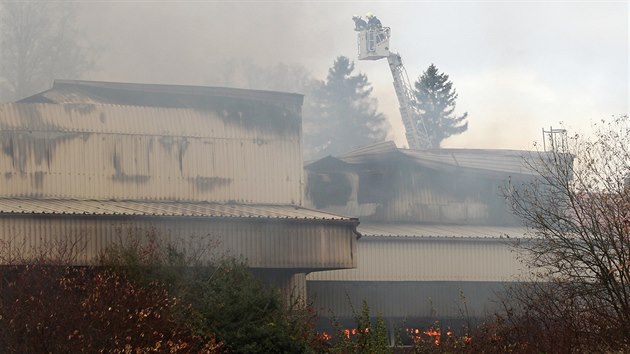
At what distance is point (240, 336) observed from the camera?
2350cm

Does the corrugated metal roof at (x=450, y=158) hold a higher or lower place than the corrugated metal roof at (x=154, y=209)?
higher

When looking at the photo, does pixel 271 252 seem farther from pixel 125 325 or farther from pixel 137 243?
pixel 125 325

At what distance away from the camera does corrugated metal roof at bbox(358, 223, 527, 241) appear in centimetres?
3959

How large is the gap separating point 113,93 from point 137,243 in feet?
30.1

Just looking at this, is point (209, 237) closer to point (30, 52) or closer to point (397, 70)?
point (30, 52)

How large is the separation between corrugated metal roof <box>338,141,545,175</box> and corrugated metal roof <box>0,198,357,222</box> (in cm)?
1134

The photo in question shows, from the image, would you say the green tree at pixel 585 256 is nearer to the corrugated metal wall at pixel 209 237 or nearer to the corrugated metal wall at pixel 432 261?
the corrugated metal wall at pixel 209 237

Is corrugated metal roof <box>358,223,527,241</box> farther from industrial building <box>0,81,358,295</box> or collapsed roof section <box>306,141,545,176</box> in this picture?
industrial building <box>0,81,358,295</box>

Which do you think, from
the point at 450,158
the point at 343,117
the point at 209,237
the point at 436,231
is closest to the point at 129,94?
the point at 209,237

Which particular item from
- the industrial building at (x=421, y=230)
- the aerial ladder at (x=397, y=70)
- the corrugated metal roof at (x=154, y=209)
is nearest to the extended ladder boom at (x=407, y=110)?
the aerial ladder at (x=397, y=70)

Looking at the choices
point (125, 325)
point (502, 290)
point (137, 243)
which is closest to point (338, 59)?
point (502, 290)

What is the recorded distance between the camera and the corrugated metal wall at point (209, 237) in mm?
27562

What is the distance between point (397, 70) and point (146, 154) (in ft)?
129

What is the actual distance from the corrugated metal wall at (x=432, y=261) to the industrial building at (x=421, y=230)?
0.12 ft
